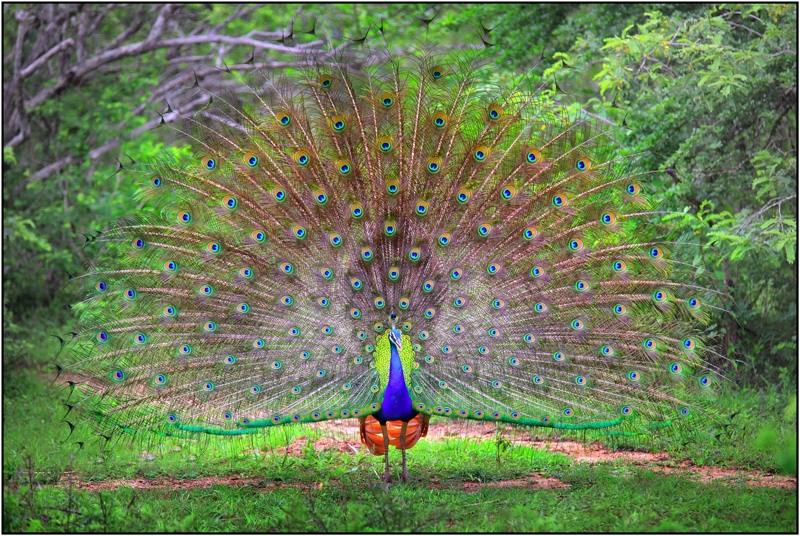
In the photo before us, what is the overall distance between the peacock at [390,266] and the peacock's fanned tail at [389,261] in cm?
1

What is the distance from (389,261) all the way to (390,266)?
0.13ft

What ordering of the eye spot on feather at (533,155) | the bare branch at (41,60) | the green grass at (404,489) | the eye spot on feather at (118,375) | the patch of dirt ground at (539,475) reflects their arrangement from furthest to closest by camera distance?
the bare branch at (41,60) < the patch of dirt ground at (539,475) < the eye spot on feather at (533,155) < the eye spot on feather at (118,375) < the green grass at (404,489)

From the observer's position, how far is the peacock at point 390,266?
20.9 feet

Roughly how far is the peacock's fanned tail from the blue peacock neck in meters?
0.11

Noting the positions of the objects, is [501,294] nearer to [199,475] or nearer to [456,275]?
[456,275]

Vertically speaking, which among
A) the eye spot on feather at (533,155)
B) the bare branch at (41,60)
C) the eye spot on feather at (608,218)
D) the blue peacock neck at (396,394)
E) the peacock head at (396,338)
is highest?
the bare branch at (41,60)

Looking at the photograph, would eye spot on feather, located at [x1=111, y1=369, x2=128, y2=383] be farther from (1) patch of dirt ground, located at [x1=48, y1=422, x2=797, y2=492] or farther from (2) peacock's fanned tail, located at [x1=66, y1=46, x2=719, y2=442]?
(1) patch of dirt ground, located at [x1=48, y1=422, x2=797, y2=492]

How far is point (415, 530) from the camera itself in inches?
219

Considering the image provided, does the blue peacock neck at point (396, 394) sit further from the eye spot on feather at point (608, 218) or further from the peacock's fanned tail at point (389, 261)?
the eye spot on feather at point (608, 218)

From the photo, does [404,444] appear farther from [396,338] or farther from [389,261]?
[389,261]

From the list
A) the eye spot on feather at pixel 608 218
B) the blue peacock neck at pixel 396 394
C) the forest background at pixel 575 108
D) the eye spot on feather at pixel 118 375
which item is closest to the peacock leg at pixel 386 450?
the blue peacock neck at pixel 396 394

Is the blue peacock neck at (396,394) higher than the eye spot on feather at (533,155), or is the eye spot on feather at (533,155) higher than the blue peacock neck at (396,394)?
the eye spot on feather at (533,155)

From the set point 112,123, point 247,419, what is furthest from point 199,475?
point 112,123

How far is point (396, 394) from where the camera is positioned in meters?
6.27
